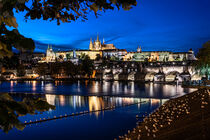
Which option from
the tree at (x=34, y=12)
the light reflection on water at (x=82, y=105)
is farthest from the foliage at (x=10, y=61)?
the light reflection on water at (x=82, y=105)

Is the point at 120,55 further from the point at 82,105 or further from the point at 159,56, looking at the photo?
the point at 82,105

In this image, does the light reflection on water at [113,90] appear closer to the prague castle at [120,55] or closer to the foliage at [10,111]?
the foliage at [10,111]

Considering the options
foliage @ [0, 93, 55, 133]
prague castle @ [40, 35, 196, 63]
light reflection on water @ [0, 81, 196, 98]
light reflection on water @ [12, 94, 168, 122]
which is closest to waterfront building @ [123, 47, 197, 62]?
prague castle @ [40, 35, 196, 63]

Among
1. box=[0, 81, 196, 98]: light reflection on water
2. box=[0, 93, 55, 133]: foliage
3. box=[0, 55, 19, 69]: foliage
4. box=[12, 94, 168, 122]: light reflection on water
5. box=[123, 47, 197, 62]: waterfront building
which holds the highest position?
box=[123, 47, 197, 62]: waterfront building

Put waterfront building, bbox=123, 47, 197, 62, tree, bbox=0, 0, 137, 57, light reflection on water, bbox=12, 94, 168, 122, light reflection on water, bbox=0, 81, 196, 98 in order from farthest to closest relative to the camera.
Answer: waterfront building, bbox=123, 47, 197, 62 → light reflection on water, bbox=0, 81, 196, 98 → light reflection on water, bbox=12, 94, 168, 122 → tree, bbox=0, 0, 137, 57

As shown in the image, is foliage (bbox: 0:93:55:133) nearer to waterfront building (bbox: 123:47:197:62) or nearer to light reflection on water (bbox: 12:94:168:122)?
light reflection on water (bbox: 12:94:168:122)

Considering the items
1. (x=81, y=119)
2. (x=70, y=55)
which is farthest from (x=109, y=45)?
(x=81, y=119)

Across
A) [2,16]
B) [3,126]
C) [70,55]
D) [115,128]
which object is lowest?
[115,128]

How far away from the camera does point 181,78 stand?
207ft

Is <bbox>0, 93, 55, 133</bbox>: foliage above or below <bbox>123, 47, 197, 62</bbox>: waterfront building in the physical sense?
below

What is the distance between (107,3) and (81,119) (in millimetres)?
12771

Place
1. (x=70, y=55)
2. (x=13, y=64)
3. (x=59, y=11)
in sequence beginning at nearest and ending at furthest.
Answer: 1. (x=13, y=64)
2. (x=59, y=11)
3. (x=70, y=55)

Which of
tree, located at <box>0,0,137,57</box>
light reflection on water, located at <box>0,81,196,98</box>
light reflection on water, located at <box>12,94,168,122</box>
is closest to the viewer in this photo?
tree, located at <box>0,0,137,57</box>

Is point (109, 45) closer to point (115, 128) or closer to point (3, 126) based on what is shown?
point (115, 128)
